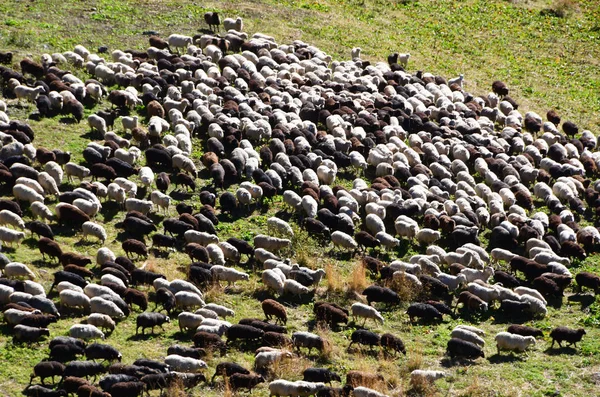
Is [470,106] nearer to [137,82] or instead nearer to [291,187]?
[291,187]

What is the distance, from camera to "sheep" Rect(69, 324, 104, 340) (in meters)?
16.6

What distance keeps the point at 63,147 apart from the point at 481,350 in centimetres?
1448

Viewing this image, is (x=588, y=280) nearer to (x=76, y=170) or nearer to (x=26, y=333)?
(x=26, y=333)

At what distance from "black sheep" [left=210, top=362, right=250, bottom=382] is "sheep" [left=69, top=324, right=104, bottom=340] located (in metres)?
2.70

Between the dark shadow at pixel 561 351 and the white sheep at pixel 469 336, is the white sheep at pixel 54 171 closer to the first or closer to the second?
the white sheep at pixel 469 336

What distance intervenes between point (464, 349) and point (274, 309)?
436cm

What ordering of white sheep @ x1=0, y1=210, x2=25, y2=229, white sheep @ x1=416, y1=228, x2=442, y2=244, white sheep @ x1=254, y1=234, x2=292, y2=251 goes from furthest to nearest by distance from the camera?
white sheep @ x1=416, y1=228, x2=442, y2=244
white sheep @ x1=254, y1=234, x2=292, y2=251
white sheep @ x1=0, y1=210, x2=25, y2=229

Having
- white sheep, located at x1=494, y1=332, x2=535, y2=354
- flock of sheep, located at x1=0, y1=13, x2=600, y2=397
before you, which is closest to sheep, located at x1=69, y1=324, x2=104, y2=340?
flock of sheep, located at x1=0, y1=13, x2=600, y2=397

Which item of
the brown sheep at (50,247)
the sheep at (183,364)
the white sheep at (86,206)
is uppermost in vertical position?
the white sheep at (86,206)

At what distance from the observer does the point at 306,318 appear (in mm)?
19156

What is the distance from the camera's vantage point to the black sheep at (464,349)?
704 inches

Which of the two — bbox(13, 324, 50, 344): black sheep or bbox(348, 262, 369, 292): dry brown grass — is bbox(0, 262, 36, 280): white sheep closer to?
bbox(13, 324, 50, 344): black sheep

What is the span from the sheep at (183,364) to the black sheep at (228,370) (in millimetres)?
313

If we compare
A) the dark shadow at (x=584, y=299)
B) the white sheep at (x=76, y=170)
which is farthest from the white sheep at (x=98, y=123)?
the dark shadow at (x=584, y=299)
